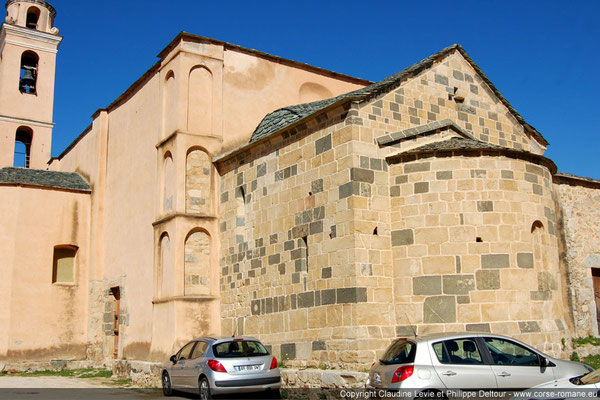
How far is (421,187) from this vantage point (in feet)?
40.9

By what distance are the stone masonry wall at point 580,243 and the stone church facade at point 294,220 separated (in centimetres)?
6

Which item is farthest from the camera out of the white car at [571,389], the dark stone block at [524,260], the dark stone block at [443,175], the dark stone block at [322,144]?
the dark stone block at [322,144]

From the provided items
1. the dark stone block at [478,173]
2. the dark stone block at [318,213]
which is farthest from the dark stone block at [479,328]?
the dark stone block at [318,213]

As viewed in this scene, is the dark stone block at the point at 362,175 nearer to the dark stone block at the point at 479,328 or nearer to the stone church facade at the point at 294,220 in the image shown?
the stone church facade at the point at 294,220

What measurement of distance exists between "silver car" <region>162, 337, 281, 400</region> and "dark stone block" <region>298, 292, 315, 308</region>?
1600 mm

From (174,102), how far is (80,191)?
25.1 feet

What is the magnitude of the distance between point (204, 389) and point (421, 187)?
5920 millimetres

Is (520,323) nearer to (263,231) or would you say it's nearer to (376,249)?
(376,249)

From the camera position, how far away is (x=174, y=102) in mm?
17000

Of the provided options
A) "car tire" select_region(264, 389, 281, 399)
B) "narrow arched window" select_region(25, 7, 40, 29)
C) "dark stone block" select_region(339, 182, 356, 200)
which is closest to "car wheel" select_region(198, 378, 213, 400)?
"car tire" select_region(264, 389, 281, 399)

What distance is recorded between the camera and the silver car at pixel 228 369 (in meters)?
11.0

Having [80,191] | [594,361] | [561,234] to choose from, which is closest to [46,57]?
[80,191]

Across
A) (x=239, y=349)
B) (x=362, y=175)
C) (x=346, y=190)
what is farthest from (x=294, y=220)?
(x=239, y=349)

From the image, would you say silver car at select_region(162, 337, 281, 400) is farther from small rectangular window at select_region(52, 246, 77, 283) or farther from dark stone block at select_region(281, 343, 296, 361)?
small rectangular window at select_region(52, 246, 77, 283)
